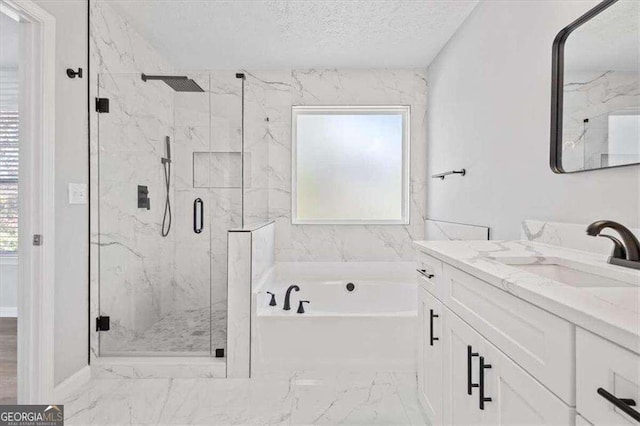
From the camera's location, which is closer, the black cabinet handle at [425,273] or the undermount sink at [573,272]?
the undermount sink at [573,272]

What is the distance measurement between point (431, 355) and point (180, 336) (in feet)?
5.89

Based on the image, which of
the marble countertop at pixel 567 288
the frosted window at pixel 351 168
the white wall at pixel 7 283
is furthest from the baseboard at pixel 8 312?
the marble countertop at pixel 567 288

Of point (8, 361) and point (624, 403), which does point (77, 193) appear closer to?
point (8, 361)

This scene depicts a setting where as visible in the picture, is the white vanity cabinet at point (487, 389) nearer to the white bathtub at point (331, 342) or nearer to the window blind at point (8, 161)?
the white bathtub at point (331, 342)

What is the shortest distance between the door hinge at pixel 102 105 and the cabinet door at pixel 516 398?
8.42 ft

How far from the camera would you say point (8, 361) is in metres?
2.39

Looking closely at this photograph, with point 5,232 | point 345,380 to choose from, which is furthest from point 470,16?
point 5,232

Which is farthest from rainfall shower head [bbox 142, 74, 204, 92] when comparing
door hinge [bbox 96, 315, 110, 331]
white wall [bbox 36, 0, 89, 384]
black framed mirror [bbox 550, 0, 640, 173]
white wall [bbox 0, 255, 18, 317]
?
white wall [bbox 0, 255, 18, 317]

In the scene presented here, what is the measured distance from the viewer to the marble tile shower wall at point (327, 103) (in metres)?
3.58

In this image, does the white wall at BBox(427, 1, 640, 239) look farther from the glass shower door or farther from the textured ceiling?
the glass shower door

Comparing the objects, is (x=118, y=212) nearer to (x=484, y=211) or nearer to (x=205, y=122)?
(x=205, y=122)

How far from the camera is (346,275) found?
354 cm

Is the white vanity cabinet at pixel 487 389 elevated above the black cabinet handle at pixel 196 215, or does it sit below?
below

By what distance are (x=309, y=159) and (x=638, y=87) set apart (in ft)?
8.90
